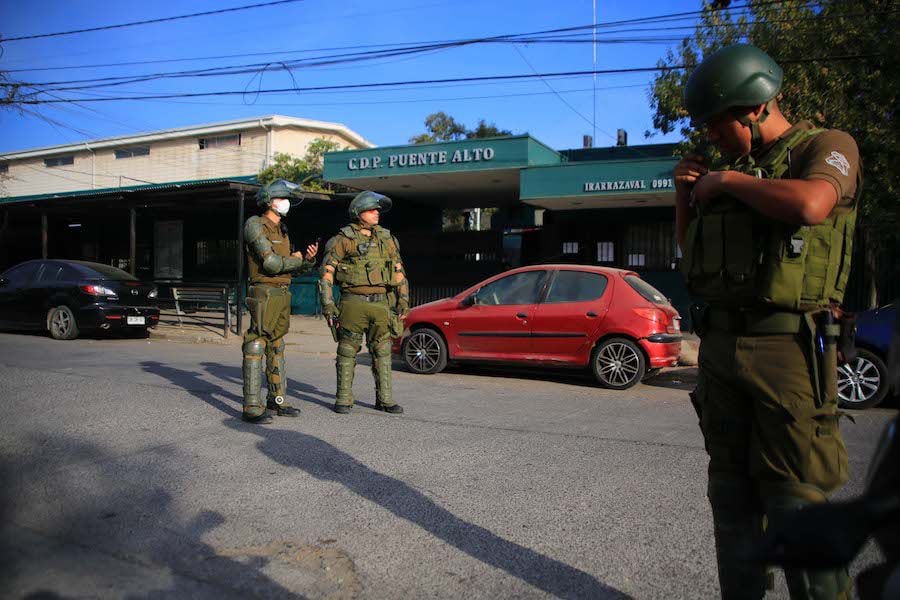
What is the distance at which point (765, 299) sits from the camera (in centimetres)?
208

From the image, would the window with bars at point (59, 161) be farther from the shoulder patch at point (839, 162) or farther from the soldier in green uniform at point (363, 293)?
the shoulder patch at point (839, 162)

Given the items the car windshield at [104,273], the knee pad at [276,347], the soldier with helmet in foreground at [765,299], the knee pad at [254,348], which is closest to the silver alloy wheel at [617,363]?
the knee pad at [276,347]

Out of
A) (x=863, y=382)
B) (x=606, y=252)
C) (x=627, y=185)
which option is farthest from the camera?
(x=606, y=252)

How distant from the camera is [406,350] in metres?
9.30

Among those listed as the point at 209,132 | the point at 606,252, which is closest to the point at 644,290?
the point at 606,252

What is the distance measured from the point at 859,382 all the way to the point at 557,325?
327cm

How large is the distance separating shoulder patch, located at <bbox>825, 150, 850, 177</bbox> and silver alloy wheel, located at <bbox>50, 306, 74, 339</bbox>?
509 inches

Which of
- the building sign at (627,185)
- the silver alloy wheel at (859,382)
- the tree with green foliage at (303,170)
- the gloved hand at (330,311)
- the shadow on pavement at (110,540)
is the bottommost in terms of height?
the shadow on pavement at (110,540)

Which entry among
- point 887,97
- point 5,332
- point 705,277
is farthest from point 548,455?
point 5,332

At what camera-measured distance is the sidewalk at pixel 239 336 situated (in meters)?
11.9

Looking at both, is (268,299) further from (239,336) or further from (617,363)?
(239,336)

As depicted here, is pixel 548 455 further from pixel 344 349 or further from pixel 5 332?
pixel 5 332

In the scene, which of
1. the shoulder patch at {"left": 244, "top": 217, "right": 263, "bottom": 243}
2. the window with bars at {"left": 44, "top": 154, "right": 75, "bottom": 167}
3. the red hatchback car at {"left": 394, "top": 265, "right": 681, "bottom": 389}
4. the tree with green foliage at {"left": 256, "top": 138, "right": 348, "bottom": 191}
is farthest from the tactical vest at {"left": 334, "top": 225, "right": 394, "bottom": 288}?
the window with bars at {"left": 44, "top": 154, "right": 75, "bottom": 167}

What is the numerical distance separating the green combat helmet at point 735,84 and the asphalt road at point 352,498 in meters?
1.89
